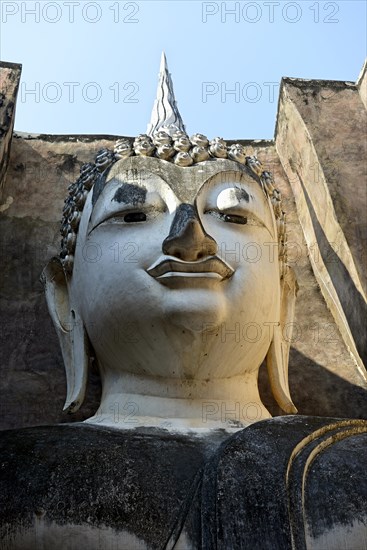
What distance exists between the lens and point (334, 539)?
2867 mm

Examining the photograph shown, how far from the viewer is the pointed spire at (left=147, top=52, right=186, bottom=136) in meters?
6.90

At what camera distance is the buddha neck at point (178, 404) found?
3.85 m

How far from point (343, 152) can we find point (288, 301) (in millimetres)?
1376

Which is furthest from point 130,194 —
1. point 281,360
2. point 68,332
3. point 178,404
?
point 281,360

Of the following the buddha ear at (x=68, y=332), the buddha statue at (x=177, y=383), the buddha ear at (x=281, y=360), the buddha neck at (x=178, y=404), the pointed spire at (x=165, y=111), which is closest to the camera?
the buddha statue at (x=177, y=383)

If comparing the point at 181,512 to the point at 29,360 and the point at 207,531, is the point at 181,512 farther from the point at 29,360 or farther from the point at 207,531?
the point at 29,360

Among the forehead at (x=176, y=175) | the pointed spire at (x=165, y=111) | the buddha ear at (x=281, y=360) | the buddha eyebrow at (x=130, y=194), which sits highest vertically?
the pointed spire at (x=165, y=111)

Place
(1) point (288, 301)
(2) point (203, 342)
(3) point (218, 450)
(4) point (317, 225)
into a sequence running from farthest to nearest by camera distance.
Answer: (4) point (317, 225) → (1) point (288, 301) → (2) point (203, 342) → (3) point (218, 450)

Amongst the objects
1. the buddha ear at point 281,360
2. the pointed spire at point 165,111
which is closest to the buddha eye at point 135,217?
the buddha ear at point 281,360

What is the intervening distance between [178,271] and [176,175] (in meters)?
0.60

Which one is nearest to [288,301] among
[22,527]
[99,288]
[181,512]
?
[99,288]

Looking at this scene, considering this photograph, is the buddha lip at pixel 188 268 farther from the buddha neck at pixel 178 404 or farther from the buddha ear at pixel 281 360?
the buddha ear at pixel 281 360

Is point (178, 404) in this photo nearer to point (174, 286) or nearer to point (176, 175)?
point (174, 286)

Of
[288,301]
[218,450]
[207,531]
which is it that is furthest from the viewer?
[288,301]
